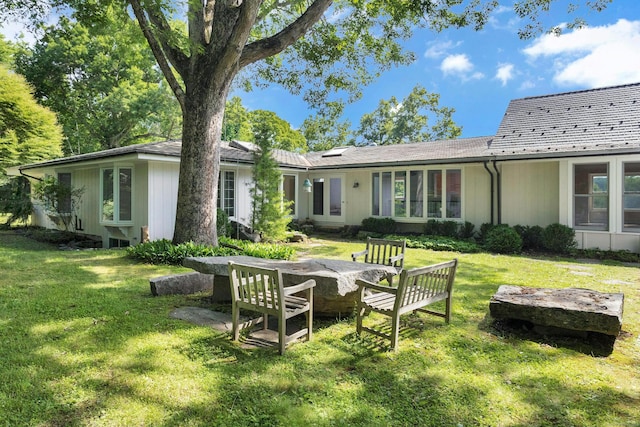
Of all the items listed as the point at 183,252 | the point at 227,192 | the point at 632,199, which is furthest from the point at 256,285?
the point at 632,199

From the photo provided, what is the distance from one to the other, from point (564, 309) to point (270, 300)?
314 centimetres

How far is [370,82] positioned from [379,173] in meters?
3.42

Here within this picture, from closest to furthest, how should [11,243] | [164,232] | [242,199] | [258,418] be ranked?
1. [258,418]
2. [164,232]
3. [11,243]
4. [242,199]

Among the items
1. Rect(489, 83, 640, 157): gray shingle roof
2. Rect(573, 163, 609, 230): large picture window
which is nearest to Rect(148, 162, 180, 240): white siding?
Rect(489, 83, 640, 157): gray shingle roof

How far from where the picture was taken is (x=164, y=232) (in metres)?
10.9

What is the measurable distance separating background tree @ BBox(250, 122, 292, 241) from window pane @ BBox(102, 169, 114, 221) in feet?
13.8

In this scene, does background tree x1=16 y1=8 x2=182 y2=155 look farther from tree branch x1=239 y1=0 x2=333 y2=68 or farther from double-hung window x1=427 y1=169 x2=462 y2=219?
double-hung window x1=427 y1=169 x2=462 y2=219

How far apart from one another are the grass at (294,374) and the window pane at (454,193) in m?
8.01

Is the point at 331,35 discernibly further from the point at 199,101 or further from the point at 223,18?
the point at 199,101

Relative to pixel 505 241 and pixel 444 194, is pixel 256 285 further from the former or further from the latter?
pixel 444 194

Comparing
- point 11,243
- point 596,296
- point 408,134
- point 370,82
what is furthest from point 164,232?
point 408,134

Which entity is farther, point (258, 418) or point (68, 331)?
point (68, 331)

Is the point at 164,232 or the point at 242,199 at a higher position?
the point at 242,199

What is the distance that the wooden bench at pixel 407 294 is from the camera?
381 cm
